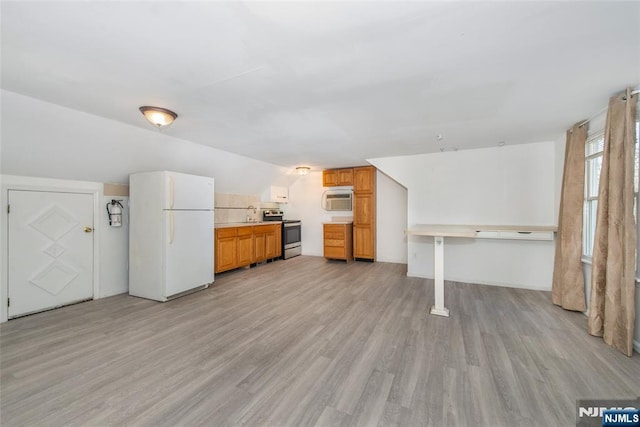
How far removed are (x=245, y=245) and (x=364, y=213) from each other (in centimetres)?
290

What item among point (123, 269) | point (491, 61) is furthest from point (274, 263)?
point (491, 61)

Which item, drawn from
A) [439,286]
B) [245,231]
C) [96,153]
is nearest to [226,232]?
[245,231]

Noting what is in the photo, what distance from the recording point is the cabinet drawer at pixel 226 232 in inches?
192

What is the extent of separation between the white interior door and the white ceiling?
60.5 inches

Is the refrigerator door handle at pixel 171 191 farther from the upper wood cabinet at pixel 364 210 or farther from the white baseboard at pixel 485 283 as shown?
the white baseboard at pixel 485 283

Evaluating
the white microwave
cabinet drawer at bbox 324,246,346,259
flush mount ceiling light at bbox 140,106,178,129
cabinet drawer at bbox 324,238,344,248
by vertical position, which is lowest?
cabinet drawer at bbox 324,246,346,259

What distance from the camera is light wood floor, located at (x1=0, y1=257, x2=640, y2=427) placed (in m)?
1.67

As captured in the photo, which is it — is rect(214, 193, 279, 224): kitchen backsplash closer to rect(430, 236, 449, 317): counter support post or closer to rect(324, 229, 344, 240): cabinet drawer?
rect(324, 229, 344, 240): cabinet drawer

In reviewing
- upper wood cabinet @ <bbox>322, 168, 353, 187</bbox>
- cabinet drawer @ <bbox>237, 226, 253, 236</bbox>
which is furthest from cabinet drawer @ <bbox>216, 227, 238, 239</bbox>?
upper wood cabinet @ <bbox>322, 168, 353, 187</bbox>

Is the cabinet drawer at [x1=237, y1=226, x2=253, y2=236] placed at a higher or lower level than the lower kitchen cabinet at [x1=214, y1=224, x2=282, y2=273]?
higher

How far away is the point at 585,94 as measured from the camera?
8.12ft

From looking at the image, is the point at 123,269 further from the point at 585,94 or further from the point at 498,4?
the point at 585,94

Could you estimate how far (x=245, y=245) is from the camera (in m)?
5.50

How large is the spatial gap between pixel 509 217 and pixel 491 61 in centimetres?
347
